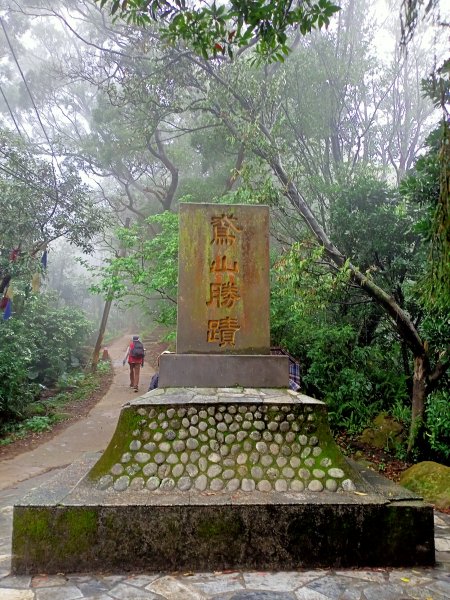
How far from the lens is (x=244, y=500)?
3498 mm

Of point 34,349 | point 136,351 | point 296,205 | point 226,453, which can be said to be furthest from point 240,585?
point 136,351

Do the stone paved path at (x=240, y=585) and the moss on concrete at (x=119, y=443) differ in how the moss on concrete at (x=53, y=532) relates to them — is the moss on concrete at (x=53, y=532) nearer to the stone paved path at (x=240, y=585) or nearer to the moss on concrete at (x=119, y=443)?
the stone paved path at (x=240, y=585)

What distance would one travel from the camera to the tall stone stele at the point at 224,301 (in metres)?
4.69

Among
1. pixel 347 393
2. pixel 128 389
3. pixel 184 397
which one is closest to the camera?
pixel 184 397

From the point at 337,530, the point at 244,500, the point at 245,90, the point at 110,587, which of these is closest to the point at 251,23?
the point at 244,500

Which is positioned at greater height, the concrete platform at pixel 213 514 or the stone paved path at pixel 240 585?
the concrete platform at pixel 213 514

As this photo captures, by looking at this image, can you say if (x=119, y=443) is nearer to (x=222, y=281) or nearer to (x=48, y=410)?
(x=222, y=281)

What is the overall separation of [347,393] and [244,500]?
5.39m

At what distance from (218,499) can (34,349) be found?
31.4ft

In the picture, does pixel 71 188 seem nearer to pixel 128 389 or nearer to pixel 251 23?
pixel 128 389

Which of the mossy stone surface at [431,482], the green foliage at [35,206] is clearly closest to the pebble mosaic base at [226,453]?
the mossy stone surface at [431,482]

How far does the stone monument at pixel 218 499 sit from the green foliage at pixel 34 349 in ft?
17.8

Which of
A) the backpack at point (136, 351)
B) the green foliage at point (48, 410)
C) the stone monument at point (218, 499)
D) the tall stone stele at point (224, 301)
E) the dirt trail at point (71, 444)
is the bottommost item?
the dirt trail at point (71, 444)

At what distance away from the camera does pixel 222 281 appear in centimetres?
491
